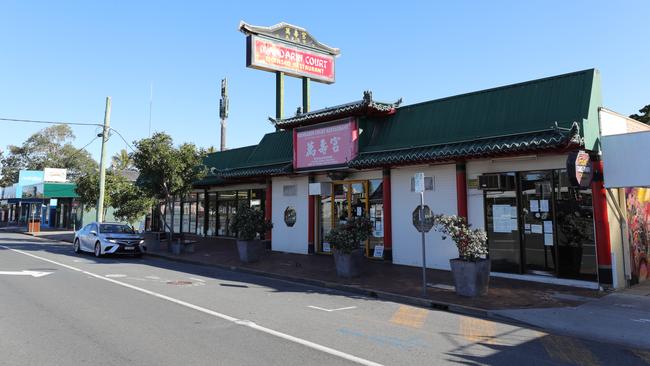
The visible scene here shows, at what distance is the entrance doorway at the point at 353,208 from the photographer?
49.6 ft

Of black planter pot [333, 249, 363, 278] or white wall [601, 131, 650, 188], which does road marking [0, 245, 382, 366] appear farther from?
white wall [601, 131, 650, 188]

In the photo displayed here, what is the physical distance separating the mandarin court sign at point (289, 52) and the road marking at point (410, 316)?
14.5m

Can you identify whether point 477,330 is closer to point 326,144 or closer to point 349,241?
point 349,241

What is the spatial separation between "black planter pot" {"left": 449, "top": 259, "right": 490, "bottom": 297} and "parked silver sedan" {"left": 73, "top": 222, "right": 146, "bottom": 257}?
43.1ft

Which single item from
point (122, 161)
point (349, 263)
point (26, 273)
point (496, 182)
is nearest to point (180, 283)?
point (349, 263)

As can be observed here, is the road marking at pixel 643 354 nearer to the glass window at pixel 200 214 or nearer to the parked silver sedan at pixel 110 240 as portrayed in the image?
the parked silver sedan at pixel 110 240

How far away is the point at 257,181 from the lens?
2091 cm

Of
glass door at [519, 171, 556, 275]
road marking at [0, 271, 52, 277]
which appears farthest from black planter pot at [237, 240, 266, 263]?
glass door at [519, 171, 556, 275]

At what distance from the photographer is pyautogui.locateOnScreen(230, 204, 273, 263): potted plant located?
1519 centimetres

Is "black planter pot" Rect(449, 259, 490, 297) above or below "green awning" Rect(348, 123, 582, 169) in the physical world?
below

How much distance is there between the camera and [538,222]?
11281mm

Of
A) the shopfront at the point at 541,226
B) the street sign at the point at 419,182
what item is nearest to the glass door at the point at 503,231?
the shopfront at the point at 541,226

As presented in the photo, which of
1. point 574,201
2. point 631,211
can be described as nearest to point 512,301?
point 574,201

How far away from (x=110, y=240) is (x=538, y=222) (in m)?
15.1
